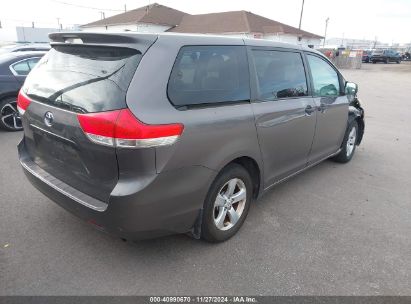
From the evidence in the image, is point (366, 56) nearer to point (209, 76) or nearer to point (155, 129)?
point (209, 76)

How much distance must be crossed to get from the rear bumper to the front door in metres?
0.89

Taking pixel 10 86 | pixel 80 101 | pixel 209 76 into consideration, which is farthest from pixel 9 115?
pixel 209 76

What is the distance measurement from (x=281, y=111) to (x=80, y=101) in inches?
76.4

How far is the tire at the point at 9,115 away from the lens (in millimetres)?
6656

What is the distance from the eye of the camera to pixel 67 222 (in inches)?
131

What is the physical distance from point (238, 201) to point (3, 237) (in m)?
2.17

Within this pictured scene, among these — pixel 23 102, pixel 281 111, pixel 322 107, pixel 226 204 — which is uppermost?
pixel 23 102

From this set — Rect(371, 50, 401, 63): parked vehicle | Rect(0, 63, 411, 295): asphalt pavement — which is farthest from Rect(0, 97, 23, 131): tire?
Rect(371, 50, 401, 63): parked vehicle

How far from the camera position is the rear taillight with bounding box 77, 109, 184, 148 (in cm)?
221

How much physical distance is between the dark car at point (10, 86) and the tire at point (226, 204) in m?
5.54

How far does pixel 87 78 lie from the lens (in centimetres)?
248

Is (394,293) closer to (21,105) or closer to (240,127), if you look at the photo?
(240,127)

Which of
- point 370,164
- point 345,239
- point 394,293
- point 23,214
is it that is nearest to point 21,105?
point 23,214

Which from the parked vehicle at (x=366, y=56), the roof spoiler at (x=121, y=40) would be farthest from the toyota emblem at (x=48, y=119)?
the parked vehicle at (x=366, y=56)
